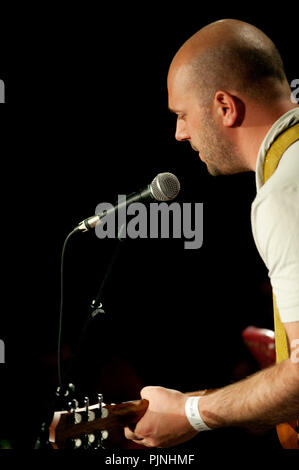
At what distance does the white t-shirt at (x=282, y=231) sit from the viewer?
1260 mm

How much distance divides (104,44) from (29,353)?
246 cm

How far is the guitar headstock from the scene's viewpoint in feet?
5.16

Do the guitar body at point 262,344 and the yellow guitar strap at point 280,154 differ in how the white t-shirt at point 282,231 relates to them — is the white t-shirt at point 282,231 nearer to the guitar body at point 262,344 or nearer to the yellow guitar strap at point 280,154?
the yellow guitar strap at point 280,154

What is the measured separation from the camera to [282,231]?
1266mm

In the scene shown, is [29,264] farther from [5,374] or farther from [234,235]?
[234,235]

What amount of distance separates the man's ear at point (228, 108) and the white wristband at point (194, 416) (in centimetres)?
101

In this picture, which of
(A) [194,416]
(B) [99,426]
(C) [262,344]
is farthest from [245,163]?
(C) [262,344]

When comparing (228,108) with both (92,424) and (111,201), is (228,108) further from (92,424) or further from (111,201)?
(111,201)

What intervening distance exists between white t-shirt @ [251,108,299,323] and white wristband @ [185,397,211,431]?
506 millimetres

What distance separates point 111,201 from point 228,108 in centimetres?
213

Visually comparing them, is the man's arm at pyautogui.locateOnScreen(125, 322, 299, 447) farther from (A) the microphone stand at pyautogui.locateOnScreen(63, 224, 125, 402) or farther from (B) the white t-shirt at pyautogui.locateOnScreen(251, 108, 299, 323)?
(A) the microphone stand at pyautogui.locateOnScreen(63, 224, 125, 402)

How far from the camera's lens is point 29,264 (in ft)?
11.9

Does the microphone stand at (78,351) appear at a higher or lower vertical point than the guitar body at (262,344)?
higher

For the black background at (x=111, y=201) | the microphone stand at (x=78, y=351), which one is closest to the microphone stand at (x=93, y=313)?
the microphone stand at (x=78, y=351)
